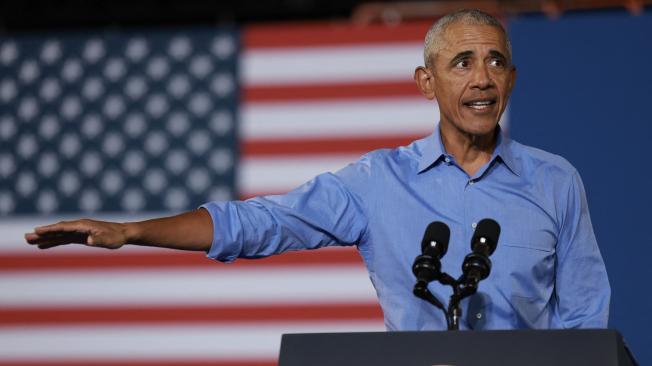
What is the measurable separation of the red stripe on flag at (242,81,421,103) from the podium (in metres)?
2.59

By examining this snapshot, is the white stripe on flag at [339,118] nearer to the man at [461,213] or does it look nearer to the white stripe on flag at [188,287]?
the white stripe on flag at [188,287]

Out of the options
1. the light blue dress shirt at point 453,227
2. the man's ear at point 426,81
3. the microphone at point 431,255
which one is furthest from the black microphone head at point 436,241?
the man's ear at point 426,81

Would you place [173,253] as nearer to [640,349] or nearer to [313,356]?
[640,349]

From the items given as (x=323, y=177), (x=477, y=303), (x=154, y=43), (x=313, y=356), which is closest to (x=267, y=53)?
(x=154, y=43)

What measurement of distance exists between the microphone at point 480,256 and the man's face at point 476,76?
45 centimetres

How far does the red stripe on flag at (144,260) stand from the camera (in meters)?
4.04

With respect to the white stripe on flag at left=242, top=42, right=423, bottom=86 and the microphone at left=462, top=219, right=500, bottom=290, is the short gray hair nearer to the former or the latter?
the microphone at left=462, top=219, right=500, bottom=290

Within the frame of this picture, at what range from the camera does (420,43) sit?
13.2ft

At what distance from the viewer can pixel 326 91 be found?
4117mm

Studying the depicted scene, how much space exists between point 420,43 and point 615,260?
1119mm

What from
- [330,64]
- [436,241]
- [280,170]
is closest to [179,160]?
[280,170]

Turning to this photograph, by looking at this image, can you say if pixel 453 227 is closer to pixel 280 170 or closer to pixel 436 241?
pixel 436 241

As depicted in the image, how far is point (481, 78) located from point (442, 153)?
0.18 meters

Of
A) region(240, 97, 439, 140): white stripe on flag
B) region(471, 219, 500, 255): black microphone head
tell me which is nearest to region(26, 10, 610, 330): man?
region(471, 219, 500, 255): black microphone head
